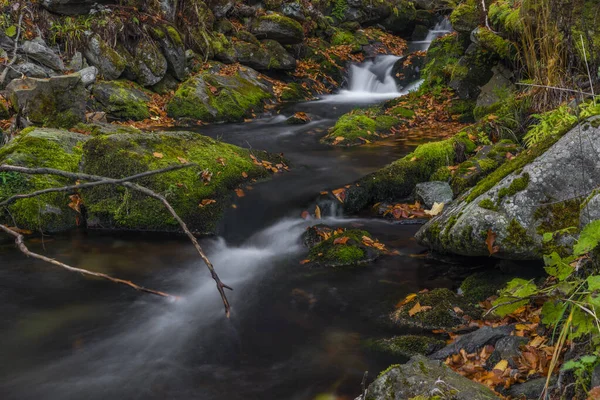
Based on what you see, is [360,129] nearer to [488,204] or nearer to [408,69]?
[488,204]

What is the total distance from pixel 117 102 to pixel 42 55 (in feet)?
5.96

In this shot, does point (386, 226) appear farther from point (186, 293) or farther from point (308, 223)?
point (186, 293)

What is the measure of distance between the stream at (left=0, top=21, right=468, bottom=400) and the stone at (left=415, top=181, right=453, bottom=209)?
2.16 feet

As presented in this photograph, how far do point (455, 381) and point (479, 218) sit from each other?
7.26ft

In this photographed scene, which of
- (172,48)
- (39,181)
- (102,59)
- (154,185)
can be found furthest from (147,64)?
(154,185)

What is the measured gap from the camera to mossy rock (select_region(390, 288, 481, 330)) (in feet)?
13.2

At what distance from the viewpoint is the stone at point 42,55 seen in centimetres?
1084

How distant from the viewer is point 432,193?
6.62 meters

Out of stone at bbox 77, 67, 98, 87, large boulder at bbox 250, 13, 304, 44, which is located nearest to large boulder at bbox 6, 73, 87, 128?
stone at bbox 77, 67, 98, 87

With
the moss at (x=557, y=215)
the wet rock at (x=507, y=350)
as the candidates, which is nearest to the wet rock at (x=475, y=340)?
the wet rock at (x=507, y=350)

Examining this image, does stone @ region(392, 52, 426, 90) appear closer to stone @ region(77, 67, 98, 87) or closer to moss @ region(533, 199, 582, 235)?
stone @ region(77, 67, 98, 87)

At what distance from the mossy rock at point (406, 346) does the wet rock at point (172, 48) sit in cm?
1097

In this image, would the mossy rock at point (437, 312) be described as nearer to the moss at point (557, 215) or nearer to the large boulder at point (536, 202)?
the large boulder at point (536, 202)

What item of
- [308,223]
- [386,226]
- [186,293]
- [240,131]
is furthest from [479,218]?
[240,131]
